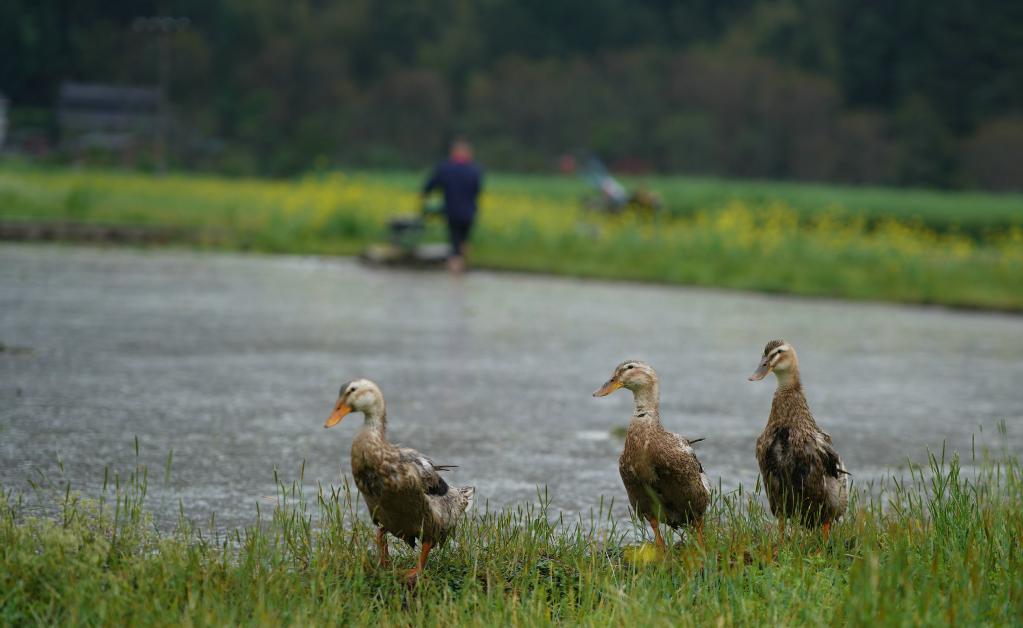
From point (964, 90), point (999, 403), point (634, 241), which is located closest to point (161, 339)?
point (999, 403)

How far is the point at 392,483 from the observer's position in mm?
4809

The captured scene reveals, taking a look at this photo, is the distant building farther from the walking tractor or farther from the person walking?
the person walking

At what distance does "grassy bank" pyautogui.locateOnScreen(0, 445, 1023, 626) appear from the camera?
14.2 ft

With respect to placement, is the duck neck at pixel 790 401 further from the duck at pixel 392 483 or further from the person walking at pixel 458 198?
Answer: the person walking at pixel 458 198

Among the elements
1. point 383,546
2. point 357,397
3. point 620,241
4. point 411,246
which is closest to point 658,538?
point 383,546

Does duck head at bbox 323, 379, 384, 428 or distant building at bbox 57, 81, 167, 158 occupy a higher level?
distant building at bbox 57, 81, 167, 158

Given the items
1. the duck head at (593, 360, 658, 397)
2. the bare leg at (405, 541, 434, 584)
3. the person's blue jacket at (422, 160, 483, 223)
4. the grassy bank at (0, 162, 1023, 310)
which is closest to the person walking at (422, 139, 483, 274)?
the person's blue jacket at (422, 160, 483, 223)

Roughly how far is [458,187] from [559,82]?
57.4 metres

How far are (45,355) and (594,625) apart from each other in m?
7.98

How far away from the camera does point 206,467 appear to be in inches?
287

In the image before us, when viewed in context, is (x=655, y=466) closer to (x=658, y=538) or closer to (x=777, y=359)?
(x=658, y=538)

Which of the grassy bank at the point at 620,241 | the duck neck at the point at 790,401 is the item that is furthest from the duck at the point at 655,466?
Result: the grassy bank at the point at 620,241

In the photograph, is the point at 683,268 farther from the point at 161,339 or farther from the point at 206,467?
the point at 206,467

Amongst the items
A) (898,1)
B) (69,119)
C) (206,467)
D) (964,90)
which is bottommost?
(206,467)
